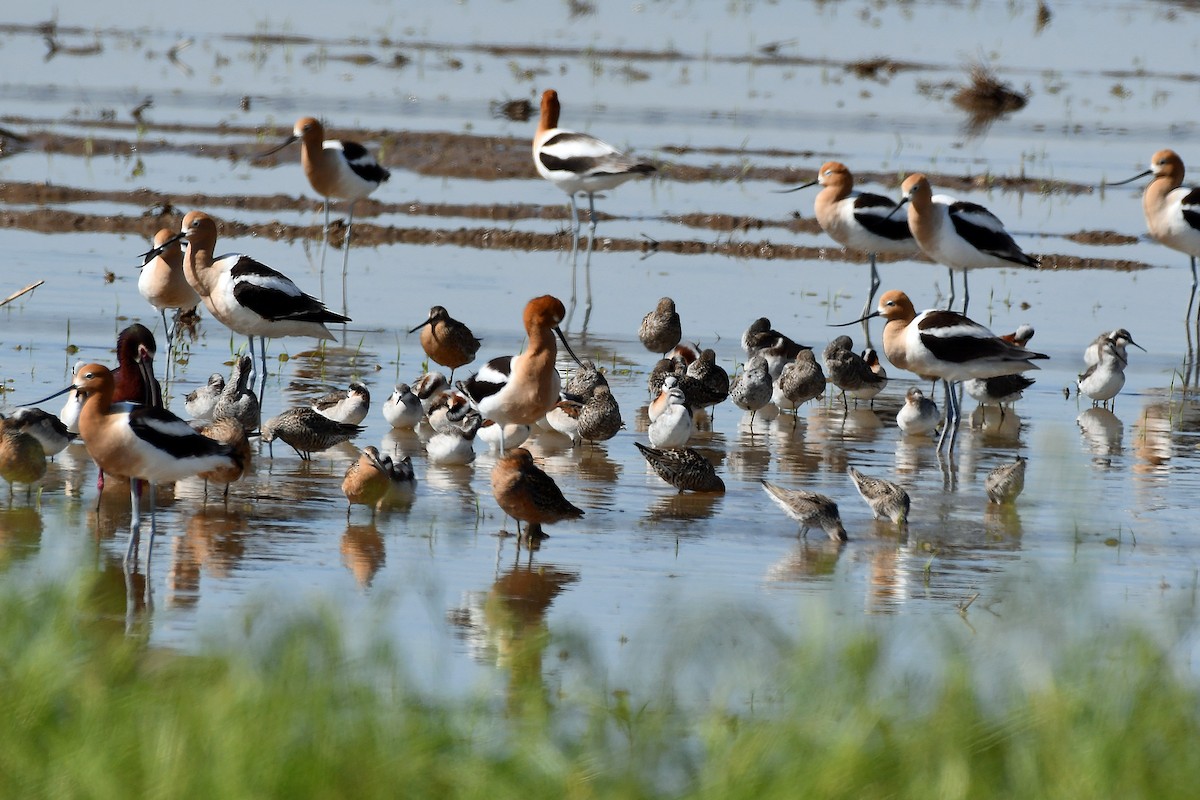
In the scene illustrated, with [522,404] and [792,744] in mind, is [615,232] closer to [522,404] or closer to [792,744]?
[522,404]

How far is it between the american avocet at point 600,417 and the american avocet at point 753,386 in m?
1.24

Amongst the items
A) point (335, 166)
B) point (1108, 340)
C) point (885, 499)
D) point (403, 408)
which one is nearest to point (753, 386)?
point (403, 408)

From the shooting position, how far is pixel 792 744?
492 centimetres

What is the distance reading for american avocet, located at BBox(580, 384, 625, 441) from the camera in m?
11.6

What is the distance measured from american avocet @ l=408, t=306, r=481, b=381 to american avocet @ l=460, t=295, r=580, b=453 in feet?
7.62

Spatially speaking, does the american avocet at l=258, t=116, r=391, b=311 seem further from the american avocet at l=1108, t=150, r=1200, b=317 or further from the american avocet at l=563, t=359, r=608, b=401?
the american avocet at l=1108, t=150, r=1200, b=317

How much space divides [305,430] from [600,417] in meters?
1.88

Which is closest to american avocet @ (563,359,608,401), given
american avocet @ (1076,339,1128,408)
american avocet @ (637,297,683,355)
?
american avocet @ (637,297,683,355)

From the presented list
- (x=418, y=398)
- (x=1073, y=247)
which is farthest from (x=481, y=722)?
(x=1073, y=247)

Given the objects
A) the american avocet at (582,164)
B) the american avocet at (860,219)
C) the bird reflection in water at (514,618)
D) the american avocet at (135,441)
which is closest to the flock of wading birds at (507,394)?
the american avocet at (135,441)

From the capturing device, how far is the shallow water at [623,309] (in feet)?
27.2

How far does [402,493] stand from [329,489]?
82 cm

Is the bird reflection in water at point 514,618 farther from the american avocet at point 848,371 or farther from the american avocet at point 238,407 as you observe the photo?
the american avocet at point 848,371

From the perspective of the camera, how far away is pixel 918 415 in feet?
40.7
